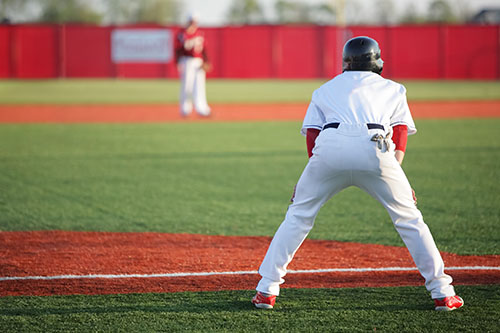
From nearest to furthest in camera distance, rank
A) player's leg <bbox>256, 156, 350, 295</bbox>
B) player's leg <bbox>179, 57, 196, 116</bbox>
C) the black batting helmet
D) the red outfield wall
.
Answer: player's leg <bbox>256, 156, 350, 295</bbox>, the black batting helmet, player's leg <bbox>179, 57, 196, 116</bbox>, the red outfield wall

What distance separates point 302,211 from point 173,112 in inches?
628

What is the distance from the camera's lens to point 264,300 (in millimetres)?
4148

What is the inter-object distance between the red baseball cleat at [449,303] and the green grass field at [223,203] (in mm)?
42

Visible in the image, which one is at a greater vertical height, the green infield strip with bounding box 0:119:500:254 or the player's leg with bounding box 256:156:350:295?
the player's leg with bounding box 256:156:350:295

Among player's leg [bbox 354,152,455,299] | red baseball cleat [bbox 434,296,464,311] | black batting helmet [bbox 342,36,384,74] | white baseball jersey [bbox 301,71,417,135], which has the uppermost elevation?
black batting helmet [bbox 342,36,384,74]

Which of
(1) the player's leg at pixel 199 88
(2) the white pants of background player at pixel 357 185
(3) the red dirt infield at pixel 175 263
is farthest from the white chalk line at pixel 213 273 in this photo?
(1) the player's leg at pixel 199 88

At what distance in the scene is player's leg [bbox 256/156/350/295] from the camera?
3.97m

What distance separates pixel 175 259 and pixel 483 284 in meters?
2.31

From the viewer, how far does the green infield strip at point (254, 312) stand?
387cm

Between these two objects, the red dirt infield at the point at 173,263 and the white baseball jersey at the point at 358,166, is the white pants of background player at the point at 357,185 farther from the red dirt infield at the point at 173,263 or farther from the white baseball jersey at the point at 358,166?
the red dirt infield at the point at 173,263

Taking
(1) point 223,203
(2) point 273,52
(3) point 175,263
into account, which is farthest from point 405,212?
(2) point 273,52

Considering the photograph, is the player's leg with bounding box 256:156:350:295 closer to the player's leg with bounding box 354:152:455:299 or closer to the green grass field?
the player's leg with bounding box 354:152:455:299

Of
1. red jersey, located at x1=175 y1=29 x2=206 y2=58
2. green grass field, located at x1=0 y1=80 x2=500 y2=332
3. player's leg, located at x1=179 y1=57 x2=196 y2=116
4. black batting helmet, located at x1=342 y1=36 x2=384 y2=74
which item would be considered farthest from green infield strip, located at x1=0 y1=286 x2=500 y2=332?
red jersey, located at x1=175 y1=29 x2=206 y2=58

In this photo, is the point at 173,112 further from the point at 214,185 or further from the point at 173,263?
the point at 173,263
